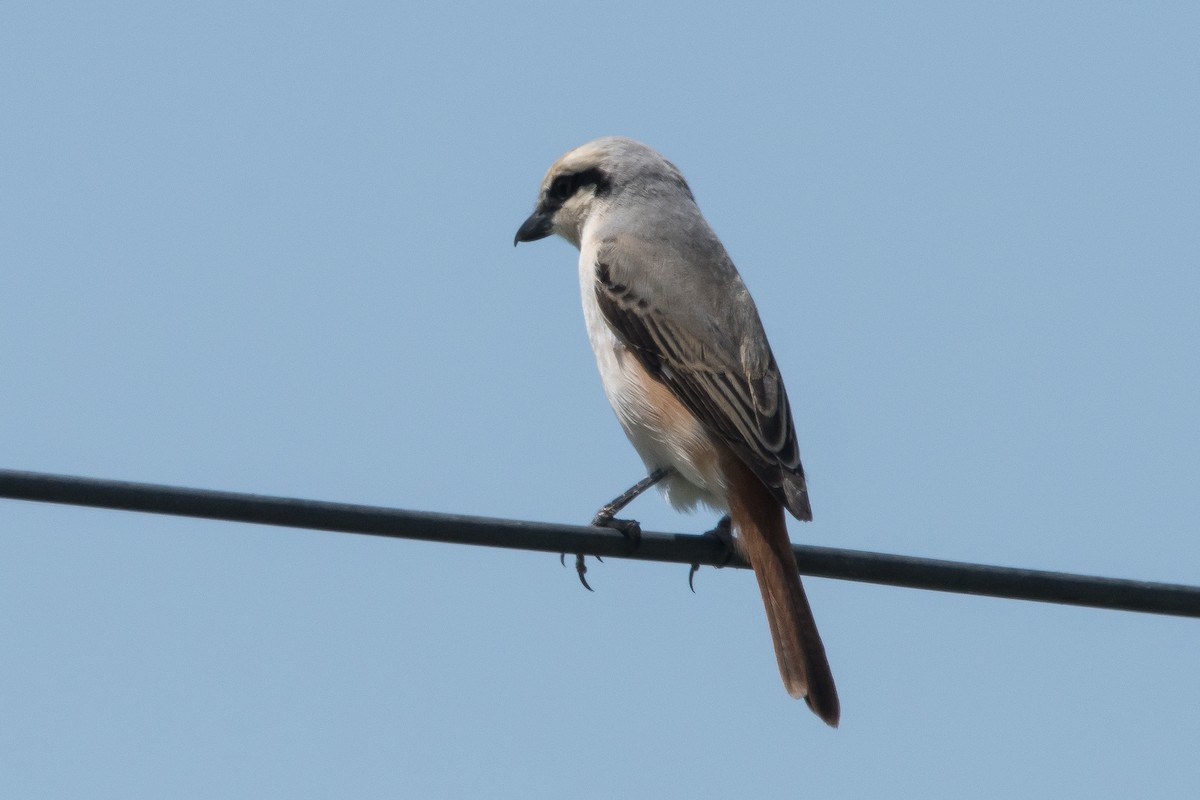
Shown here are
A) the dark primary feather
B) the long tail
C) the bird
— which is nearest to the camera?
the long tail

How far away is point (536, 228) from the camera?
831cm

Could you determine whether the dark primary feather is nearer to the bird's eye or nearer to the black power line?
the bird's eye

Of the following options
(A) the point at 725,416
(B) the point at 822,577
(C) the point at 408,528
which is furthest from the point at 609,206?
(C) the point at 408,528

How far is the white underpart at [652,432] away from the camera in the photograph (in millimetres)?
6379

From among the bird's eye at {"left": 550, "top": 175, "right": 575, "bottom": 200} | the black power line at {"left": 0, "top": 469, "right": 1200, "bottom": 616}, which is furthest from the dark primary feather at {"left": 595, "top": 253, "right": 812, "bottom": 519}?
the black power line at {"left": 0, "top": 469, "right": 1200, "bottom": 616}

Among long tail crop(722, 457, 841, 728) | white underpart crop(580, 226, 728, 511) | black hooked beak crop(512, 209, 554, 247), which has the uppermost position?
black hooked beak crop(512, 209, 554, 247)

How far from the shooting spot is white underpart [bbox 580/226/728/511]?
6379 mm

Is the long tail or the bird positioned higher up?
the bird

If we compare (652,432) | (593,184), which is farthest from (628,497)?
(593,184)

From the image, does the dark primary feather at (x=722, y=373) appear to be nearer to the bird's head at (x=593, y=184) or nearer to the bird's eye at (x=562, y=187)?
the bird's head at (x=593, y=184)

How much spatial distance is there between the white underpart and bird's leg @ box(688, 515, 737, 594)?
2.7 inches

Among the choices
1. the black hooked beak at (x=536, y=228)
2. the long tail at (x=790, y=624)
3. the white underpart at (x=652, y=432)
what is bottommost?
the long tail at (x=790, y=624)

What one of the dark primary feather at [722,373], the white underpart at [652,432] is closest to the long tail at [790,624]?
the dark primary feather at [722,373]

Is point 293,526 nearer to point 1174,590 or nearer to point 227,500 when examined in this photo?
point 227,500
